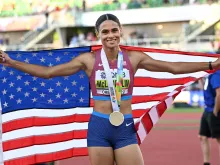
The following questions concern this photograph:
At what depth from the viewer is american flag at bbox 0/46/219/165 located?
274 inches

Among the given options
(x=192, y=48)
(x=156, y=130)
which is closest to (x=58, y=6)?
(x=192, y=48)

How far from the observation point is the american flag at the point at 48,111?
6.96 meters

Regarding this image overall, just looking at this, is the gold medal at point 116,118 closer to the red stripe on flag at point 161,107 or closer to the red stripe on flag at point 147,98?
the red stripe on flag at point 161,107

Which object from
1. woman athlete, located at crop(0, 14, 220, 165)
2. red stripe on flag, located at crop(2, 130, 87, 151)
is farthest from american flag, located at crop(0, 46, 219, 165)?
woman athlete, located at crop(0, 14, 220, 165)

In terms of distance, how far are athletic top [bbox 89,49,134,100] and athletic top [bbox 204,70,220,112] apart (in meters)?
3.07

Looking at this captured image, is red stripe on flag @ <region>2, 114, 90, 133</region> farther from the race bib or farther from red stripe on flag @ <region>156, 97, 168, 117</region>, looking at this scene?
the race bib

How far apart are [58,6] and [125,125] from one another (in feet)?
123

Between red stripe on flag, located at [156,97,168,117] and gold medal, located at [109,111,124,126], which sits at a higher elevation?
gold medal, located at [109,111,124,126]

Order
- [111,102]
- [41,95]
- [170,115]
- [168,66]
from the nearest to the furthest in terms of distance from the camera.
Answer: [111,102], [168,66], [41,95], [170,115]

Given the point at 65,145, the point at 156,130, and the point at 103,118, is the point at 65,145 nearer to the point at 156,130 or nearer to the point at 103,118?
the point at 103,118

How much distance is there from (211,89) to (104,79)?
11.8ft

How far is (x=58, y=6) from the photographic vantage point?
42562mm

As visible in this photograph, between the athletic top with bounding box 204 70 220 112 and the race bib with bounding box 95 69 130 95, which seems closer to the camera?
the race bib with bounding box 95 69 130 95

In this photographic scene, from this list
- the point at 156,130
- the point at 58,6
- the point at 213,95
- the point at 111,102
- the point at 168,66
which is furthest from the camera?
the point at 58,6
